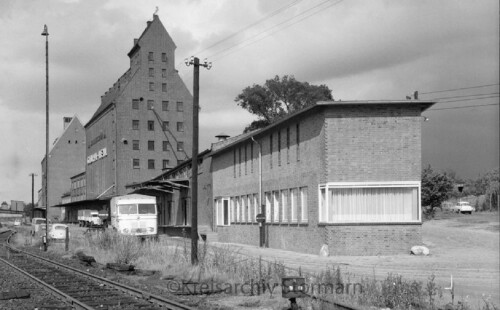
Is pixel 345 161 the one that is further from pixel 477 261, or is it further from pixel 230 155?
pixel 230 155

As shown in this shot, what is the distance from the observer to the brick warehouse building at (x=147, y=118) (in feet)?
265

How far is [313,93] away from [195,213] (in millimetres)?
48973

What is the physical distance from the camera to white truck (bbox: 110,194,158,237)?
122 ft

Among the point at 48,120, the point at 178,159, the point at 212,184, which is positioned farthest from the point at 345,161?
the point at 178,159

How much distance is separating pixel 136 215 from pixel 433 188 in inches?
1085

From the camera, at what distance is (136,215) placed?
37.7m

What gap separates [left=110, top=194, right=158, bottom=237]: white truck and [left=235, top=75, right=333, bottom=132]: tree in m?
32.9

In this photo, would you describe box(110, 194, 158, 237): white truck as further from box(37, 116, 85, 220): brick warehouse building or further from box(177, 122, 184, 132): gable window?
box(37, 116, 85, 220): brick warehouse building

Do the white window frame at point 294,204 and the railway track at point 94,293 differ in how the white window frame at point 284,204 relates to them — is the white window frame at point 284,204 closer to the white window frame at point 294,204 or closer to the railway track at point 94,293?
the white window frame at point 294,204

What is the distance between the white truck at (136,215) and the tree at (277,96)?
108 feet

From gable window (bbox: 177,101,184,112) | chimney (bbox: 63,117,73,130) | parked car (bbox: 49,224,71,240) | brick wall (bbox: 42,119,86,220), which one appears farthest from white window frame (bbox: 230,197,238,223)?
chimney (bbox: 63,117,73,130)

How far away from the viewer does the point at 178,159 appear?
84375 millimetres

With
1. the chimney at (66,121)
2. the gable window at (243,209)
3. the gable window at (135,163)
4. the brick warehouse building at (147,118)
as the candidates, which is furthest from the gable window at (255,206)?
the chimney at (66,121)

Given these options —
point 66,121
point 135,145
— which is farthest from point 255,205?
point 66,121
